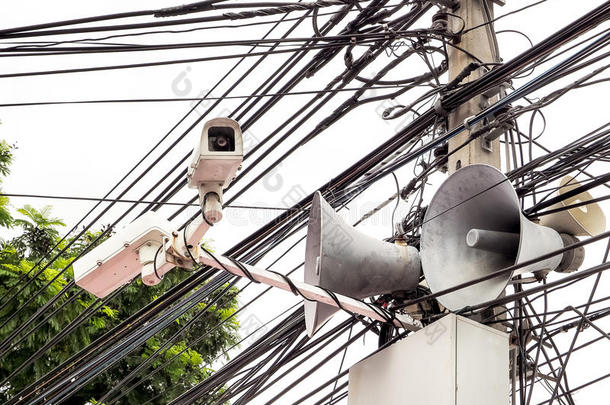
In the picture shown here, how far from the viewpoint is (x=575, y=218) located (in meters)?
4.58

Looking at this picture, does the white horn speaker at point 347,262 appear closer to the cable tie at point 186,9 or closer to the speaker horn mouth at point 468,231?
the speaker horn mouth at point 468,231

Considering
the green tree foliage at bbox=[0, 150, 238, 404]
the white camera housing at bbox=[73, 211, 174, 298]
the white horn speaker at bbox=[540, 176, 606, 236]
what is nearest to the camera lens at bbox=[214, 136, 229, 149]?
the white camera housing at bbox=[73, 211, 174, 298]

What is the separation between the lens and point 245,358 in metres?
5.46

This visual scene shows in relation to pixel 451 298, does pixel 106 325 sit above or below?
above

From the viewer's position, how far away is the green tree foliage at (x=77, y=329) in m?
9.41

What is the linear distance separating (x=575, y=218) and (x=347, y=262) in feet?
4.14

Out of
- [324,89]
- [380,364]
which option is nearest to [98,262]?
[380,364]

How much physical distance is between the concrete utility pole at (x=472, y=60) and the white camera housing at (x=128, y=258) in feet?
5.74

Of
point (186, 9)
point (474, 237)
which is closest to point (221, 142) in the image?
point (186, 9)

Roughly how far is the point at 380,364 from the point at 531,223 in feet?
3.40

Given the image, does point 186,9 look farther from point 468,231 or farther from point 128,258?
point 468,231

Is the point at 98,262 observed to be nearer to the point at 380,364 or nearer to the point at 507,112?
the point at 380,364

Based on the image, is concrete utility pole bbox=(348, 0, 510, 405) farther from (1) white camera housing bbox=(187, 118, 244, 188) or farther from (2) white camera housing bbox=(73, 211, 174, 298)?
(1) white camera housing bbox=(187, 118, 244, 188)

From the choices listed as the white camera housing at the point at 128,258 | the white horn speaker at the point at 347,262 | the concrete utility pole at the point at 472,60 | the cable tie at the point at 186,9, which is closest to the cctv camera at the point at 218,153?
the white camera housing at the point at 128,258
